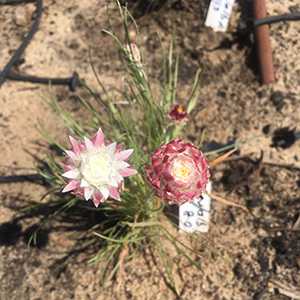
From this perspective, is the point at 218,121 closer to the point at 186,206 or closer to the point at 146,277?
the point at 186,206

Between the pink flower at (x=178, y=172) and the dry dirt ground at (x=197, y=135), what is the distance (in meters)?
0.54

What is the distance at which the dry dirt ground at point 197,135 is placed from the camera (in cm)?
172

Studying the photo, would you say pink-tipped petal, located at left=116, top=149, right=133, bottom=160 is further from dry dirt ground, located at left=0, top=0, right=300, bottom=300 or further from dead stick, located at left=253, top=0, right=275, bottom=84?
dead stick, located at left=253, top=0, right=275, bottom=84

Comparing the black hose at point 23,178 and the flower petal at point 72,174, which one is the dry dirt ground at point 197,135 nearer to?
the black hose at point 23,178

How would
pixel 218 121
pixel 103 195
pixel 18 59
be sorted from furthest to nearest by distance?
pixel 18 59, pixel 218 121, pixel 103 195

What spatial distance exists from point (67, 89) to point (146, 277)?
2.47 feet

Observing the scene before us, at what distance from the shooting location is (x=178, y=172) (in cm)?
115

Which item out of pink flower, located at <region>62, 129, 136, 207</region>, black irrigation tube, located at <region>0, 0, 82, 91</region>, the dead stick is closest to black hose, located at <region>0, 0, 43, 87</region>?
black irrigation tube, located at <region>0, 0, 82, 91</region>

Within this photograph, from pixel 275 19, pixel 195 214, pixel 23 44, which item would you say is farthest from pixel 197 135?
pixel 23 44

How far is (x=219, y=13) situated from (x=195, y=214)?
78cm

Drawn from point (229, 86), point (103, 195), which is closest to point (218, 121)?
point (229, 86)

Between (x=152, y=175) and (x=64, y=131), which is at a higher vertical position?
(x=152, y=175)

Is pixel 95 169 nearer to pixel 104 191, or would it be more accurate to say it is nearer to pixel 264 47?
pixel 104 191

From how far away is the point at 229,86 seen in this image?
2066 mm
